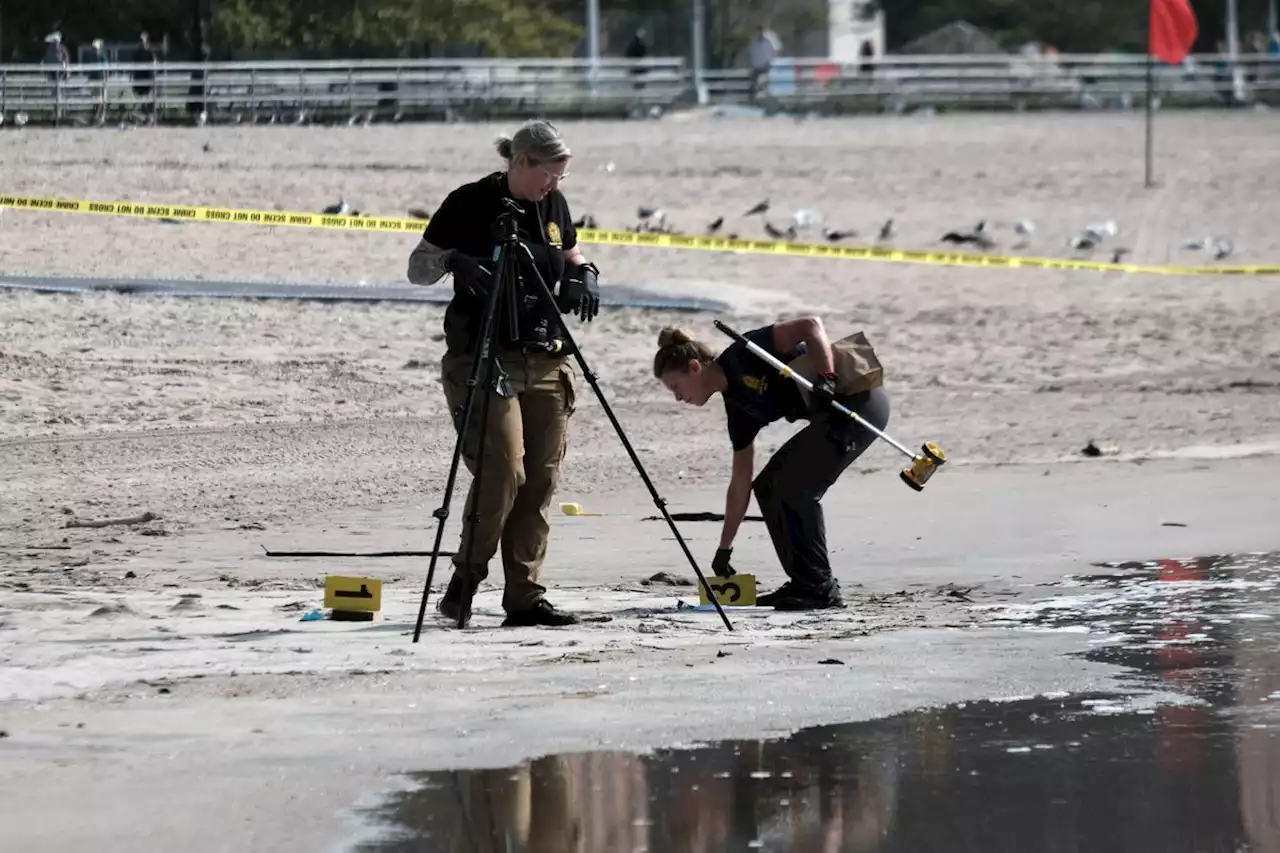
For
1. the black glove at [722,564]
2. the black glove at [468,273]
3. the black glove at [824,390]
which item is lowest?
the black glove at [722,564]

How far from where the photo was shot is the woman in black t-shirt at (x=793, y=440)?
8.32 metres

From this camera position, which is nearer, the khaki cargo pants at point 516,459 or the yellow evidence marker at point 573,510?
the khaki cargo pants at point 516,459

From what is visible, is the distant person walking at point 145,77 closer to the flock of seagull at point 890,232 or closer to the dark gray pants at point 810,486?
the flock of seagull at point 890,232

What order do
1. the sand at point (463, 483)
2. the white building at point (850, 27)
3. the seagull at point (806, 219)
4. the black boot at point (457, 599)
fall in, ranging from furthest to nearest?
the white building at point (850, 27)
the seagull at point (806, 219)
the black boot at point (457, 599)
the sand at point (463, 483)

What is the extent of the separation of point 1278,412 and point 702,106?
90.2 feet

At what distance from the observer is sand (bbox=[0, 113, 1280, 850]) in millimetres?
6445

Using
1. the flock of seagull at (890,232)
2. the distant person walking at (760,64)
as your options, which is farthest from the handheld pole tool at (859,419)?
the distant person walking at (760,64)

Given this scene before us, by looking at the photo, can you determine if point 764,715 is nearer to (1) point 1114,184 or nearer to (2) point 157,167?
(2) point 157,167

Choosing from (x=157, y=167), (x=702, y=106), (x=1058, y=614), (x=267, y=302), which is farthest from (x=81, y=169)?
(x=702, y=106)

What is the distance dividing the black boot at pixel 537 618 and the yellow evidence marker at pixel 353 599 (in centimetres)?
45

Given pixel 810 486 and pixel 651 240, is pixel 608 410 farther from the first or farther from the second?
pixel 651 240

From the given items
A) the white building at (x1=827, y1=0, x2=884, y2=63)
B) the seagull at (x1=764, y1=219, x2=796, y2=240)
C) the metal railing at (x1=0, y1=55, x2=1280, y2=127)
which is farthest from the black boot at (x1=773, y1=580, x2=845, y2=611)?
the white building at (x1=827, y1=0, x2=884, y2=63)

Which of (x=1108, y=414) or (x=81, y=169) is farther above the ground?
(x=81, y=169)

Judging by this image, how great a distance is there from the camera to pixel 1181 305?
61.4 feet
